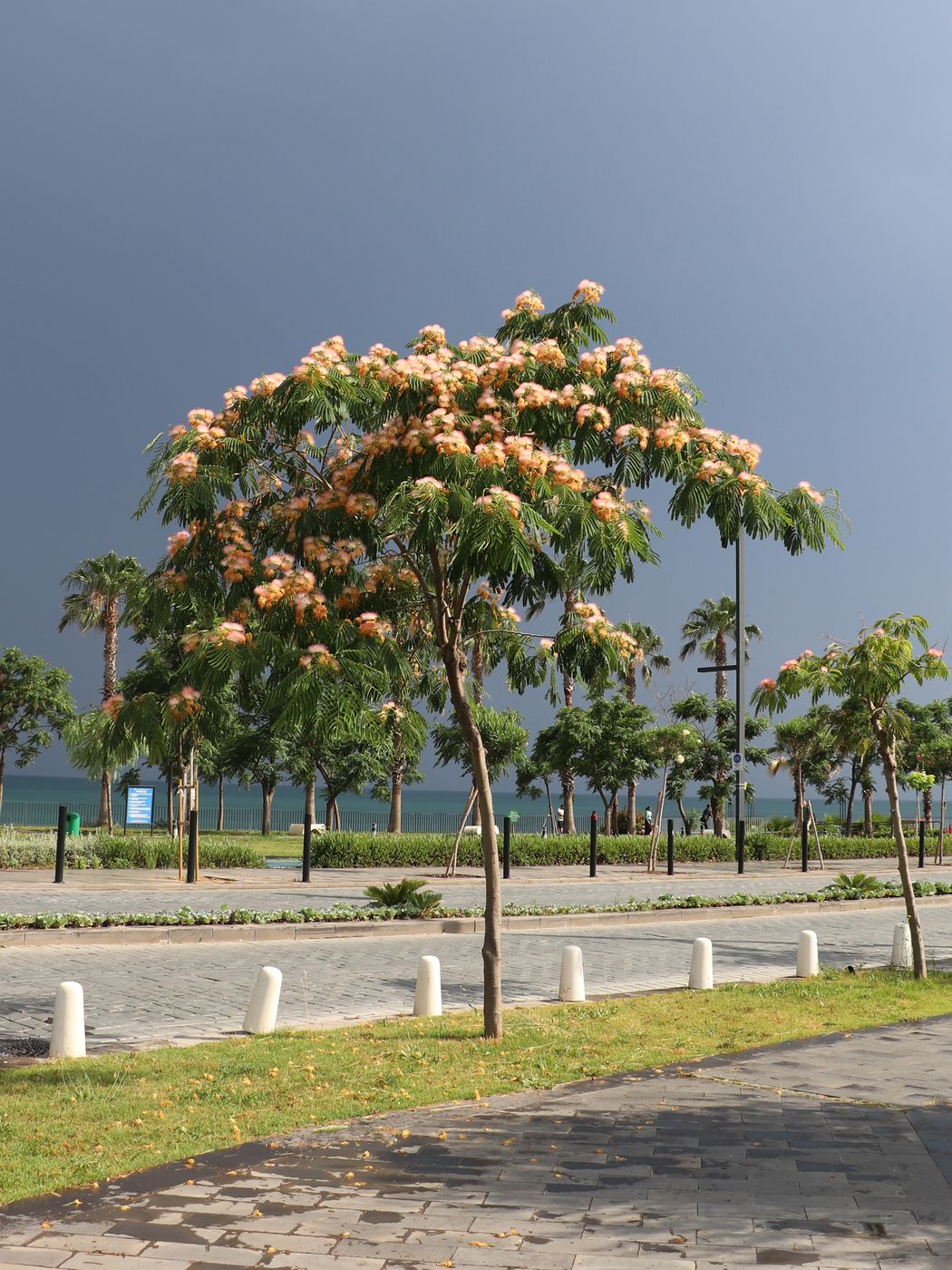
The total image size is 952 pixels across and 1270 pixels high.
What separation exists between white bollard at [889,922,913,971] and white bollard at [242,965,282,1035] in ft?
24.1

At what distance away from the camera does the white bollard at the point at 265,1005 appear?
887 cm

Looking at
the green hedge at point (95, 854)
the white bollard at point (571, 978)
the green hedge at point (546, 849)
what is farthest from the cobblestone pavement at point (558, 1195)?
the green hedge at point (546, 849)

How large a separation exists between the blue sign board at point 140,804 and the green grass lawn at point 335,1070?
20.8 metres

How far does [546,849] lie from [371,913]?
16003mm

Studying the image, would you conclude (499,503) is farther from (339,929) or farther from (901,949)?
(339,929)

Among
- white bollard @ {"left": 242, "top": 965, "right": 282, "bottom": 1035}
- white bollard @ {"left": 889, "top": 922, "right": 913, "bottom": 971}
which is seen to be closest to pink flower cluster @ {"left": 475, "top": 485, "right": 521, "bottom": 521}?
white bollard @ {"left": 242, "top": 965, "right": 282, "bottom": 1035}

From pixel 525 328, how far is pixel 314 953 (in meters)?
8.22

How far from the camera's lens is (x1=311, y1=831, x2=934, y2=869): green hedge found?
29.3 m

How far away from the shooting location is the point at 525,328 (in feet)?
30.2

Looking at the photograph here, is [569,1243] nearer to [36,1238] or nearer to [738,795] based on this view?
[36,1238]

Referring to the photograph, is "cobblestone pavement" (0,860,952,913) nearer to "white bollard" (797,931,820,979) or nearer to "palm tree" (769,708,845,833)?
"white bollard" (797,931,820,979)

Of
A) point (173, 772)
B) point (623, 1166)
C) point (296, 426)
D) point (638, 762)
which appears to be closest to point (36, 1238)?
point (623, 1166)

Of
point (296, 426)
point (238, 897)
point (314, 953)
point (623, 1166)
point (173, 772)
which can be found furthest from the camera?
point (173, 772)

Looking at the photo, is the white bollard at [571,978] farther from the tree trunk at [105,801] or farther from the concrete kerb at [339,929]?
the tree trunk at [105,801]
